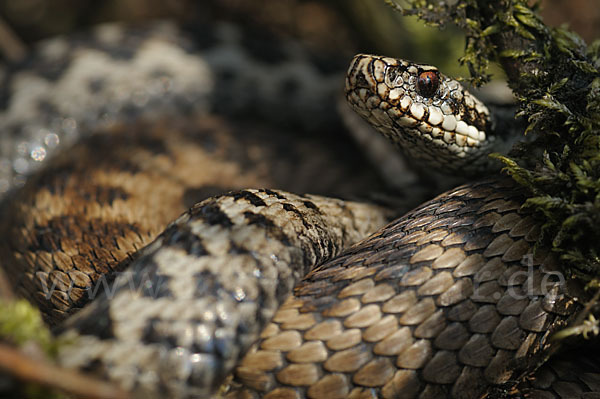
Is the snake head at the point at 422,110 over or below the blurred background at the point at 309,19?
below

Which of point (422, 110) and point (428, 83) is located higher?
point (428, 83)

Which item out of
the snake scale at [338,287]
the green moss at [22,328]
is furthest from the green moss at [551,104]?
the green moss at [22,328]

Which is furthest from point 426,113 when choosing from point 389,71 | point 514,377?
point 514,377

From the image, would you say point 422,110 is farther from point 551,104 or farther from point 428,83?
point 551,104

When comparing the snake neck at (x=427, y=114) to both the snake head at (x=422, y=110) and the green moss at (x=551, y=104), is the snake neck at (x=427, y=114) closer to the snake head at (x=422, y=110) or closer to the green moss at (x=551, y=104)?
the snake head at (x=422, y=110)

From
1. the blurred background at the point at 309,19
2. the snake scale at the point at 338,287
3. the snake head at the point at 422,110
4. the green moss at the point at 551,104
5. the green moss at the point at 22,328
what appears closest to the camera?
the green moss at the point at 22,328

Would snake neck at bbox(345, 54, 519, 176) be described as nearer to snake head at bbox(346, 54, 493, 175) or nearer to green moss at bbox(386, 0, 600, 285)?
snake head at bbox(346, 54, 493, 175)

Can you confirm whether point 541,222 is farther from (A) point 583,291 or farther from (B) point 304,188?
(B) point 304,188

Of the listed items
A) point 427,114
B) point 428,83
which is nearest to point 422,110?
point 427,114
